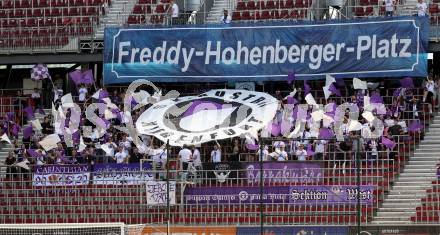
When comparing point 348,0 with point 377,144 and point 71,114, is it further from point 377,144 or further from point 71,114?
point 71,114

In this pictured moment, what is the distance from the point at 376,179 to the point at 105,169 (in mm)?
7930

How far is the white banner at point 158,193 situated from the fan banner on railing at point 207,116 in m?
2.01

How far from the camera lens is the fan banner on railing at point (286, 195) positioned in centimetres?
3609

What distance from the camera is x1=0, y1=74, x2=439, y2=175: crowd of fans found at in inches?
1499

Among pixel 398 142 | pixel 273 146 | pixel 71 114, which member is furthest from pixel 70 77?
pixel 398 142

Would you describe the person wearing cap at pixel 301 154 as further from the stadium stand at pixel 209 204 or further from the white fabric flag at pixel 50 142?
the white fabric flag at pixel 50 142

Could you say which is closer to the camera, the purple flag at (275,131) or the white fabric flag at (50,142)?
the purple flag at (275,131)

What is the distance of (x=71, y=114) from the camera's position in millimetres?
42250

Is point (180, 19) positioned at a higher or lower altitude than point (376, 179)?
higher

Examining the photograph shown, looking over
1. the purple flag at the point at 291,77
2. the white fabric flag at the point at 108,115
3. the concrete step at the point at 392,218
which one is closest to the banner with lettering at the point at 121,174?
the white fabric flag at the point at 108,115

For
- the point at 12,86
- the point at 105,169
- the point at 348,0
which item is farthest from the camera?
the point at 12,86

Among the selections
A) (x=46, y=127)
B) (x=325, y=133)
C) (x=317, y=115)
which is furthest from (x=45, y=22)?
(x=325, y=133)

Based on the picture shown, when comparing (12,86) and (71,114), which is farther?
(12,86)

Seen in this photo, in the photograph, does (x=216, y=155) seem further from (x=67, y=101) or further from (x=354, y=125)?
(x=67, y=101)
